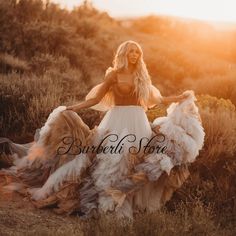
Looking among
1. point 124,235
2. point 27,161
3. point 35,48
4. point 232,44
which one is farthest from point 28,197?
point 232,44

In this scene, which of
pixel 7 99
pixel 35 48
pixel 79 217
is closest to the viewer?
pixel 79 217

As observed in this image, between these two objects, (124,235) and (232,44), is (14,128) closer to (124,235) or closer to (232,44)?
(124,235)

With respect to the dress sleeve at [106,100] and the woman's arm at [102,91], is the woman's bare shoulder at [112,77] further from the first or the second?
the dress sleeve at [106,100]

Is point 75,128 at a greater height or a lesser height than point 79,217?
greater

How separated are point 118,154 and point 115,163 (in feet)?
0.39

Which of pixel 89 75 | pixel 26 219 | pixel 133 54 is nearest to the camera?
pixel 26 219

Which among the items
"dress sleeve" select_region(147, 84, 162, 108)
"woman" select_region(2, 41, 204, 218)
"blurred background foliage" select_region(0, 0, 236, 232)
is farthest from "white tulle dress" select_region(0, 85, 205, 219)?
"blurred background foliage" select_region(0, 0, 236, 232)

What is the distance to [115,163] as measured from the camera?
6.77m

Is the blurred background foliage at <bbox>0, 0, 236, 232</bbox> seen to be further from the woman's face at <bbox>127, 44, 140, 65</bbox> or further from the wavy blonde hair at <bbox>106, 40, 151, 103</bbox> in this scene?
the woman's face at <bbox>127, 44, 140, 65</bbox>

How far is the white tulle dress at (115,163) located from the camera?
665cm

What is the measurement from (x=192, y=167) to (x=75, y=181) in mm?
2100

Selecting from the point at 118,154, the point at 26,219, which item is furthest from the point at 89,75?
the point at 26,219

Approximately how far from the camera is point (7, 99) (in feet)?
33.4

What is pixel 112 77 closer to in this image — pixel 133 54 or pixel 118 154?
pixel 133 54
